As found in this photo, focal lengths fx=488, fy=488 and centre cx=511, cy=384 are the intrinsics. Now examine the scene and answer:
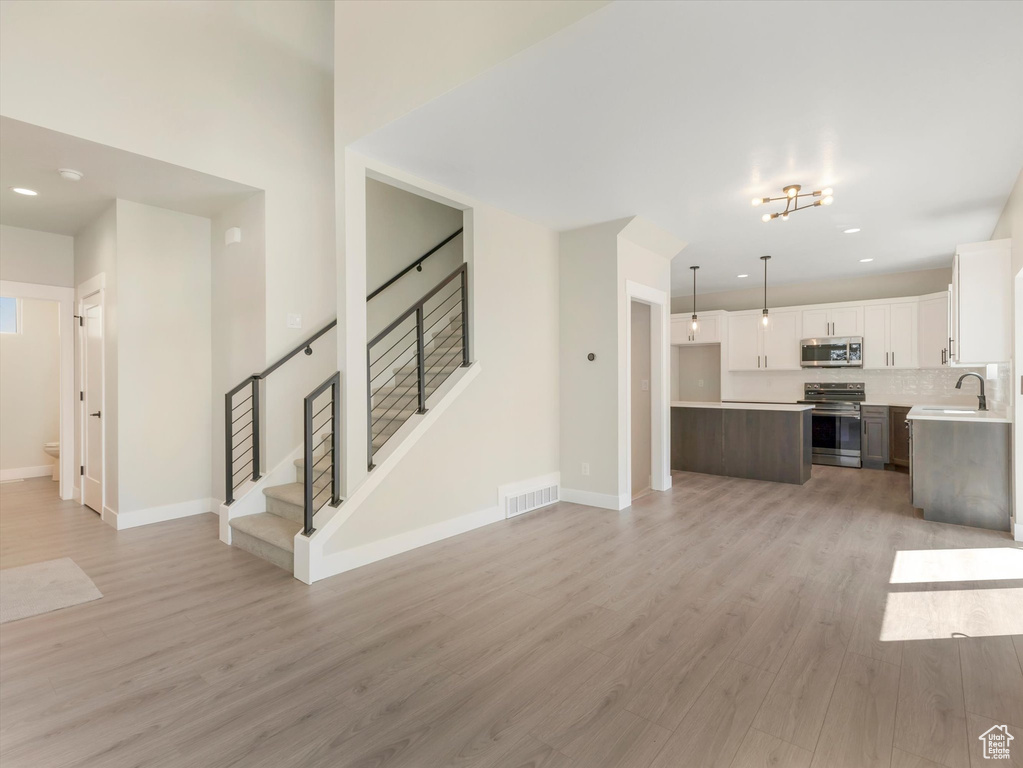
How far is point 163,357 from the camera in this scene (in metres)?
4.56

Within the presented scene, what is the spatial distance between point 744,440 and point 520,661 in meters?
4.96

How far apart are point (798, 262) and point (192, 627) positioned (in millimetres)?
7410

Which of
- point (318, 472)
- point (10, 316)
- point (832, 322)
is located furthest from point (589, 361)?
point (10, 316)

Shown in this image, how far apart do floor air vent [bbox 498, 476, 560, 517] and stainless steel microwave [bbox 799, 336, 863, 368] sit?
200 inches

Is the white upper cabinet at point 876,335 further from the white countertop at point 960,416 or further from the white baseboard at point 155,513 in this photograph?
the white baseboard at point 155,513

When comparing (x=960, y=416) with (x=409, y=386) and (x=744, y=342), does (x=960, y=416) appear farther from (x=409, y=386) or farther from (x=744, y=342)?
(x=409, y=386)

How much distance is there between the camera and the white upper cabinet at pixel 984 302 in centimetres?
411

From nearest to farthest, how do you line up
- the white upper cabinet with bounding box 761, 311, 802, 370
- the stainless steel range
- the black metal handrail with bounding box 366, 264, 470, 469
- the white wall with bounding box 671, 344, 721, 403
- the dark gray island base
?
1. the black metal handrail with bounding box 366, 264, 470, 469
2. the dark gray island base
3. the stainless steel range
4. the white upper cabinet with bounding box 761, 311, 802, 370
5. the white wall with bounding box 671, 344, 721, 403

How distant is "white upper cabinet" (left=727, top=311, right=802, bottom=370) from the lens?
7848 millimetres

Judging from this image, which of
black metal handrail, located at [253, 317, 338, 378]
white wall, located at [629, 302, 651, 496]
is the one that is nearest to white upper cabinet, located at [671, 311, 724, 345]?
white wall, located at [629, 302, 651, 496]

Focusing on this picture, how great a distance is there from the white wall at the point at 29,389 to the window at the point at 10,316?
0.05m

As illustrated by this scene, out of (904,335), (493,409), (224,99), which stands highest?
(224,99)

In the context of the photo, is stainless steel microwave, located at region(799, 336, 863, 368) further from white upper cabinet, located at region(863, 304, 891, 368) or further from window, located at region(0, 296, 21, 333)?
window, located at region(0, 296, 21, 333)

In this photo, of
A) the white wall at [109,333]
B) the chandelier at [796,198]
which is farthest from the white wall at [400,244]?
the chandelier at [796,198]
